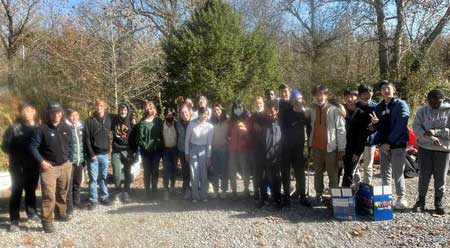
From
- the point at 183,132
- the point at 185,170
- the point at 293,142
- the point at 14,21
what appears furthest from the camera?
the point at 14,21

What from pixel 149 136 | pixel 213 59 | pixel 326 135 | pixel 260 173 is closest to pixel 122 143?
pixel 149 136

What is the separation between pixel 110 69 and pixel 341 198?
7.31 m

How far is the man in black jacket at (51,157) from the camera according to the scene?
5.66 meters

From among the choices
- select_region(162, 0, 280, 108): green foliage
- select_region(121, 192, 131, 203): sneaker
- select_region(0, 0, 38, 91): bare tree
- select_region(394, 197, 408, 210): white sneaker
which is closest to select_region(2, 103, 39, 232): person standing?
select_region(121, 192, 131, 203): sneaker

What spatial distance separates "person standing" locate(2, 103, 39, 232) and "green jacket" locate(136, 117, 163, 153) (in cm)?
166

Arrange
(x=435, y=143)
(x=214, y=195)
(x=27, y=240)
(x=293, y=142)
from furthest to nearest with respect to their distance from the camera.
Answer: (x=214, y=195)
(x=293, y=142)
(x=435, y=143)
(x=27, y=240)

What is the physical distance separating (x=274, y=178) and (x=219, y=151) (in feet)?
3.78

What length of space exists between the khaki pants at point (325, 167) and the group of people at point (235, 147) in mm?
16

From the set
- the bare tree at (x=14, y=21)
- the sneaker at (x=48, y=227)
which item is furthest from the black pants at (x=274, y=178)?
the bare tree at (x=14, y=21)

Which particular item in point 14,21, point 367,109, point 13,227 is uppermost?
point 14,21

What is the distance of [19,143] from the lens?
5879 millimetres

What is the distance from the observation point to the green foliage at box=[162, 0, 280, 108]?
531 inches

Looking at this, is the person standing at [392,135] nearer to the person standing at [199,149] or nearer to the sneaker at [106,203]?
the person standing at [199,149]

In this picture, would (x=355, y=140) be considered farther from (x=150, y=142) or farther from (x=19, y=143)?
(x=19, y=143)
